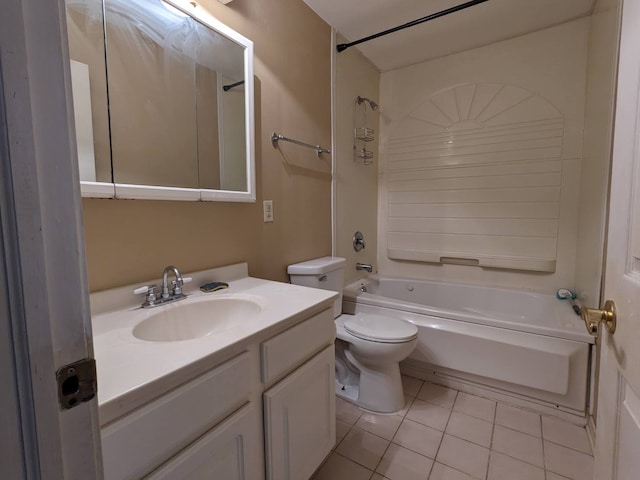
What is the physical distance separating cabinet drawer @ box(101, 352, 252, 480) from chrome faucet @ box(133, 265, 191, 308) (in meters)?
0.45

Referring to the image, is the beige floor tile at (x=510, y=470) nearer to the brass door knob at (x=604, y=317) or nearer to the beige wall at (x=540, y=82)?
the brass door knob at (x=604, y=317)

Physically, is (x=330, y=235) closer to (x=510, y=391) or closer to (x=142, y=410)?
(x=510, y=391)

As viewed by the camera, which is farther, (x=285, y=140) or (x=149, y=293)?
(x=285, y=140)

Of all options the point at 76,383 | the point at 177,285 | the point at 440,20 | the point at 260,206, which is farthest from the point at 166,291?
the point at 440,20

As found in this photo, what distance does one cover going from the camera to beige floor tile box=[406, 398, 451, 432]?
162 centimetres

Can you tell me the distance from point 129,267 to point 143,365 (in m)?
0.54

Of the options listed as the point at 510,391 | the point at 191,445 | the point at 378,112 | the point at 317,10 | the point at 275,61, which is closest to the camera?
the point at 191,445

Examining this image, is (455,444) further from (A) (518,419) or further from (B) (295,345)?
(B) (295,345)

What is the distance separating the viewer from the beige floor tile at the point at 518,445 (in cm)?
140

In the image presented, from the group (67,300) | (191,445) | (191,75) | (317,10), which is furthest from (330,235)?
(67,300)

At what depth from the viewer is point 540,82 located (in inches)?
84.7

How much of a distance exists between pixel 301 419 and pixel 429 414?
99cm

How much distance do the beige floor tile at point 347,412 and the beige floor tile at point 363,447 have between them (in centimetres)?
8

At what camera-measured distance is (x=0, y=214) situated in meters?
0.28
